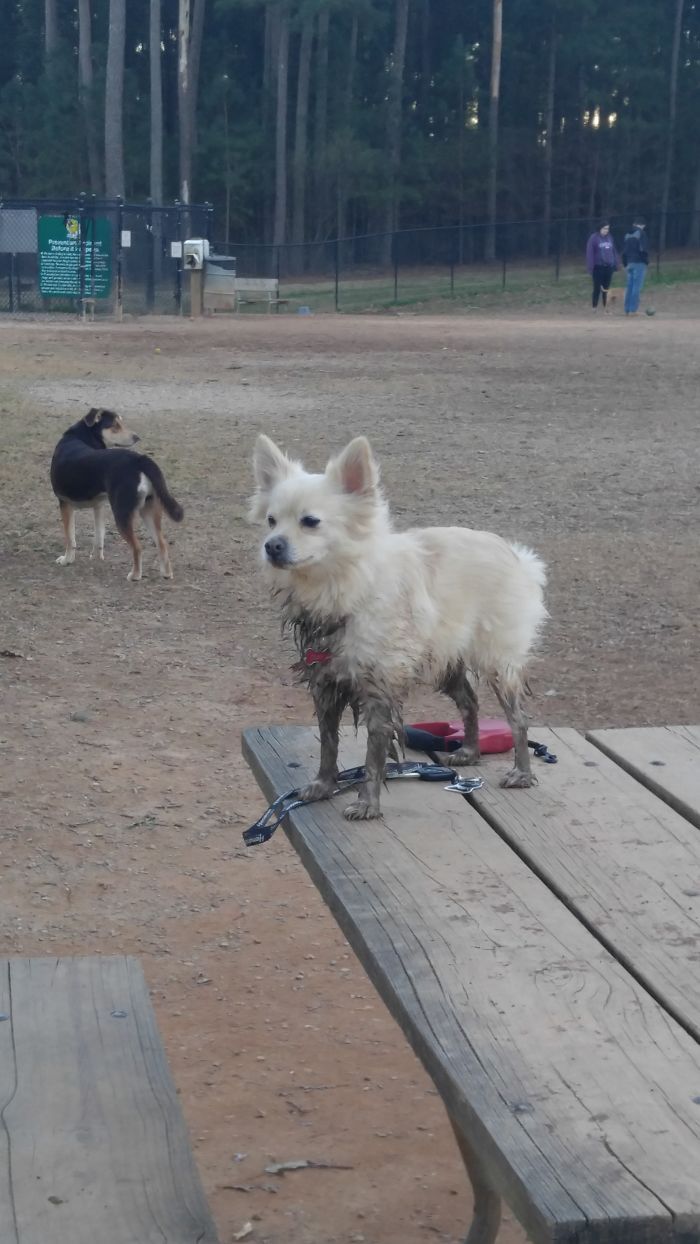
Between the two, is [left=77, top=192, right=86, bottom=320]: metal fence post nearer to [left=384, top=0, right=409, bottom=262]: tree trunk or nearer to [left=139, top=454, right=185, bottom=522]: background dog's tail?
[left=139, top=454, right=185, bottom=522]: background dog's tail

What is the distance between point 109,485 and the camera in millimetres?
9906

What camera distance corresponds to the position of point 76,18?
6925 centimetres

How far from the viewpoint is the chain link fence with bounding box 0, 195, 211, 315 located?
34938 millimetres

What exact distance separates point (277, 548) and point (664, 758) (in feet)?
3.36

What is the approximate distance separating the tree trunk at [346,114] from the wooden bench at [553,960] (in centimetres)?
5763

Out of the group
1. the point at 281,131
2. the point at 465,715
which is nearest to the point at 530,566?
the point at 465,715

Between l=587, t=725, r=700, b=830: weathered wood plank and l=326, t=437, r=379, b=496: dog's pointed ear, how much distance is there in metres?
0.86

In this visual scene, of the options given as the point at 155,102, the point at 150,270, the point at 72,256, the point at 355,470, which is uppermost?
the point at 155,102

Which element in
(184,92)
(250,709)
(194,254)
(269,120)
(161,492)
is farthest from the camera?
(269,120)

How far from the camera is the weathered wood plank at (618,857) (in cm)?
244

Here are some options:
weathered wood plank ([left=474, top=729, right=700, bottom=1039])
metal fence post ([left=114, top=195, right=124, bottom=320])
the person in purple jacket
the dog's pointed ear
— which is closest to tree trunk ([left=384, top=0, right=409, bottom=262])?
the person in purple jacket

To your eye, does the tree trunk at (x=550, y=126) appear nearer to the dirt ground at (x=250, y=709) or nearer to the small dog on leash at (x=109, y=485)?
the dirt ground at (x=250, y=709)

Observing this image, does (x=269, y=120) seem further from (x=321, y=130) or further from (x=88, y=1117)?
(x=88, y=1117)

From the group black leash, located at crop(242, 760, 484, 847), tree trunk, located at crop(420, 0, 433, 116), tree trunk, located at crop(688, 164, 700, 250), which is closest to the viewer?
black leash, located at crop(242, 760, 484, 847)
